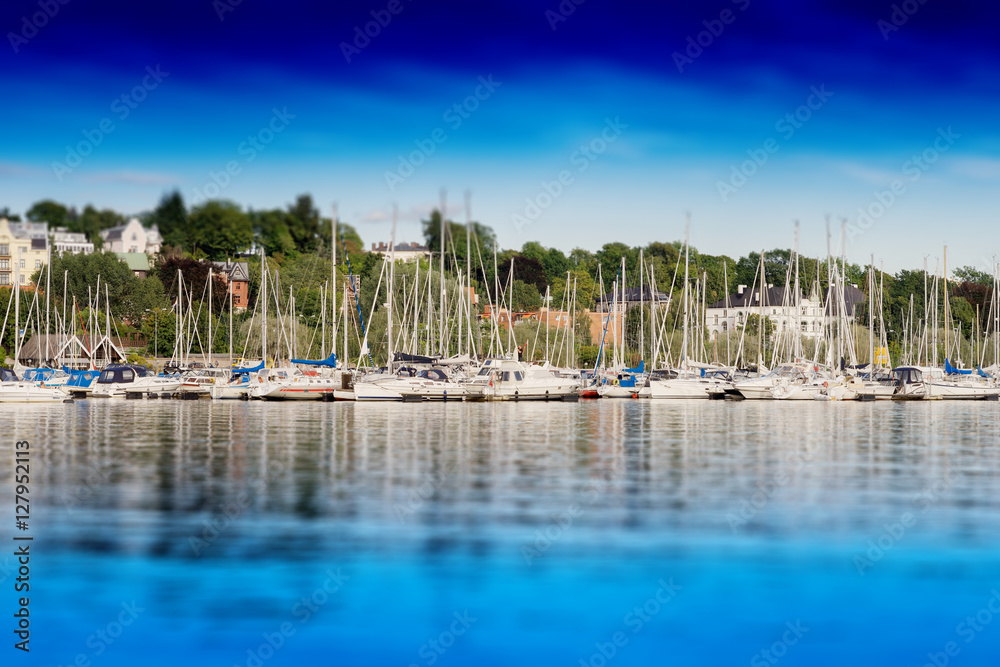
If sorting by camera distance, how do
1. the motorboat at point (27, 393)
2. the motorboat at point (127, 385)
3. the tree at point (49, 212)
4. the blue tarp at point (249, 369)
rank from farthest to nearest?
the blue tarp at point (249, 369)
the motorboat at point (127, 385)
the motorboat at point (27, 393)
the tree at point (49, 212)

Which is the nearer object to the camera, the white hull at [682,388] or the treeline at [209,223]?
the treeline at [209,223]

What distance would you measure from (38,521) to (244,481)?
259 inches

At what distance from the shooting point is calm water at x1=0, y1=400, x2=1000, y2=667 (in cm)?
1438

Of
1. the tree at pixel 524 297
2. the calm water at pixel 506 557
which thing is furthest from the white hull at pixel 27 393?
the tree at pixel 524 297

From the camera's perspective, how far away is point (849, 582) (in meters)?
17.3

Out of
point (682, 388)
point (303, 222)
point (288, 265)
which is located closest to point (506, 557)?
point (303, 222)

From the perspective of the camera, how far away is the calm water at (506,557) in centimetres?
1438

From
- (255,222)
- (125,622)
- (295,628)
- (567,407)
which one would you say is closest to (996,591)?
(295,628)

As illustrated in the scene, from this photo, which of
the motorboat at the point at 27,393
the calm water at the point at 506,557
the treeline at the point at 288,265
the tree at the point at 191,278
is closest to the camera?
the calm water at the point at 506,557

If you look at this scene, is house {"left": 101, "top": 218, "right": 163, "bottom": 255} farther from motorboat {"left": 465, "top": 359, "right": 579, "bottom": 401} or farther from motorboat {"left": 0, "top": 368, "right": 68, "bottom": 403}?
motorboat {"left": 465, "top": 359, "right": 579, "bottom": 401}

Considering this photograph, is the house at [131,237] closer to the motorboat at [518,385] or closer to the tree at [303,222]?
the tree at [303,222]

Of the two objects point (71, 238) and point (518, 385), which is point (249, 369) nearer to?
point (518, 385)

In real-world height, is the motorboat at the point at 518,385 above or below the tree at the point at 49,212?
below

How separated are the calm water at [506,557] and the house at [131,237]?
29.3 feet
